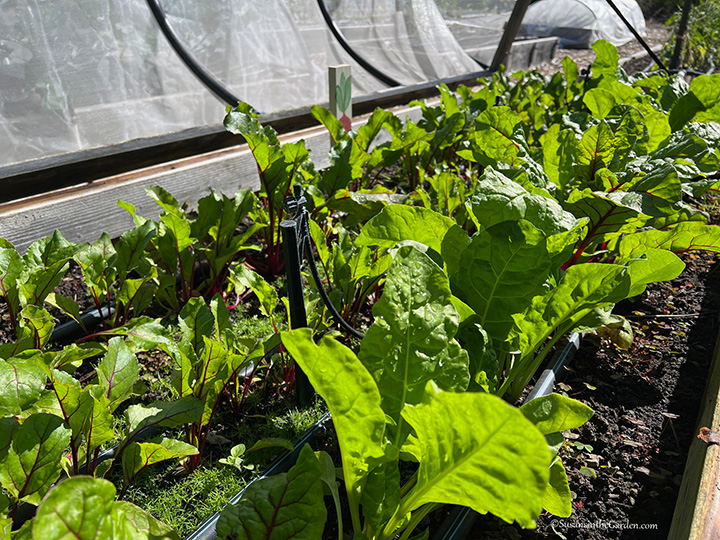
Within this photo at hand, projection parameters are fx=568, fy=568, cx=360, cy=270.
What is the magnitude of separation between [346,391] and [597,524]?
82 cm

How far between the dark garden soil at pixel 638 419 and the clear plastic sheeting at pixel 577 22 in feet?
38.3

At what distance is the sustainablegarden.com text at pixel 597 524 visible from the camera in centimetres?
134

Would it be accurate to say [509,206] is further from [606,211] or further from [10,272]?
[10,272]

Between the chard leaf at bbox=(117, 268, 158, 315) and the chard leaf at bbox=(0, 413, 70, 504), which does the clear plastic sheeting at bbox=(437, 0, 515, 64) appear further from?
the chard leaf at bbox=(0, 413, 70, 504)

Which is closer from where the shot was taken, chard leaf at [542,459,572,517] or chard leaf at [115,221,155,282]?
chard leaf at [542,459,572,517]

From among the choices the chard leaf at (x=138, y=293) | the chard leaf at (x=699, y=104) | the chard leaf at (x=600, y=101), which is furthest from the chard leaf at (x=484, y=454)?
the chard leaf at (x=699, y=104)

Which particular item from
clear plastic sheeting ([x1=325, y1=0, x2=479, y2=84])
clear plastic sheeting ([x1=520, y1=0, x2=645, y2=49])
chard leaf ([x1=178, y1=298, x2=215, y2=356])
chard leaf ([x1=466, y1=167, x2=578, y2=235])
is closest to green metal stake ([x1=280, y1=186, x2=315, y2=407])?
chard leaf ([x1=178, y1=298, x2=215, y2=356])

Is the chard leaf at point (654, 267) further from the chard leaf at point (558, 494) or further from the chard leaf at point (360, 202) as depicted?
the chard leaf at point (360, 202)

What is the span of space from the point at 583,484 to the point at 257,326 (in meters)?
1.15

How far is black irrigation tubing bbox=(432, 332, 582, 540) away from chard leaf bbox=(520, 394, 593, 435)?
0.30 meters

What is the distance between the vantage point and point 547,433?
112 centimetres

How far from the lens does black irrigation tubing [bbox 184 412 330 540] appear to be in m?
1.19

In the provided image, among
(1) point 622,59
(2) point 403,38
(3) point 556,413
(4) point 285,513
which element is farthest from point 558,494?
(1) point 622,59

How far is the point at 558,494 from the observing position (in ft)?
3.72
